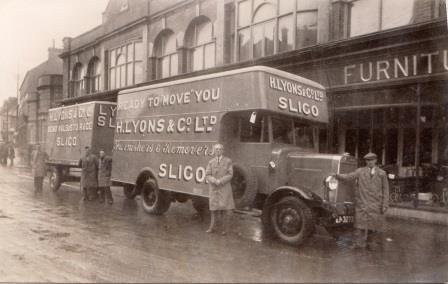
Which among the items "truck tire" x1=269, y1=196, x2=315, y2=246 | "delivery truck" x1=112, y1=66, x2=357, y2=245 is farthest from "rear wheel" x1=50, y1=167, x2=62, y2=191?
"truck tire" x1=269, y1=196, x2=315, y2=246

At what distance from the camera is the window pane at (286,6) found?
15180 mm

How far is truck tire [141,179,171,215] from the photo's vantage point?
10.4 m

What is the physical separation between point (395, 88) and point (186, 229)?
6.65m

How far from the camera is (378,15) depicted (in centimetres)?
1295

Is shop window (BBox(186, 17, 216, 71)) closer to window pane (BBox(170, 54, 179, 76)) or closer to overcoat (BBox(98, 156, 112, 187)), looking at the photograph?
window pane (BBox(170, 54, 179, 76))

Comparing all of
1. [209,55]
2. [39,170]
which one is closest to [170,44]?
[209,55]

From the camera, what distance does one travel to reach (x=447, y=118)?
452 inches

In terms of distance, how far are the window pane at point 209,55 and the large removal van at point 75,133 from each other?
5.12 m

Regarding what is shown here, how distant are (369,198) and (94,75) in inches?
865

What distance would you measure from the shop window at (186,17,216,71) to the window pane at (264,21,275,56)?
292cm

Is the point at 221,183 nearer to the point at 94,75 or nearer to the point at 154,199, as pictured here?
the point at 154,199

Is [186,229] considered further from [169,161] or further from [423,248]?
[423,248]

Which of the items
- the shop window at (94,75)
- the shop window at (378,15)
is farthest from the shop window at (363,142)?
the shop window at (94,75)

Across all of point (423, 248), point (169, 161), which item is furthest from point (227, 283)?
point (169, 161)
